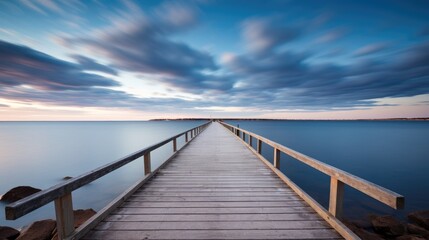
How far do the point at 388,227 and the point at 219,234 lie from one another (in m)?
7.79

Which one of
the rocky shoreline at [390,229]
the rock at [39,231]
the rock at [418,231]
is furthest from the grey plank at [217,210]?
the rock at [418,231]

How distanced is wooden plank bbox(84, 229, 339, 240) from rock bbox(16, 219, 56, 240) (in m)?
4.83

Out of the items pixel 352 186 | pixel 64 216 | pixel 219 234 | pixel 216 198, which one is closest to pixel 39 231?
pixel 64 216

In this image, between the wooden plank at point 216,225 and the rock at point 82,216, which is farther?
the rock at point 82,216

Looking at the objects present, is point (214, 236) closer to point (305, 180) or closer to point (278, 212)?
point (278, 212)

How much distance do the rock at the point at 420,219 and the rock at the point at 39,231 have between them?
1319cm

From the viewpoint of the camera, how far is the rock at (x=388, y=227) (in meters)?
6.73

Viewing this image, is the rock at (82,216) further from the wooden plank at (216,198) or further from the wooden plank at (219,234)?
the wooden plank at (219,234)

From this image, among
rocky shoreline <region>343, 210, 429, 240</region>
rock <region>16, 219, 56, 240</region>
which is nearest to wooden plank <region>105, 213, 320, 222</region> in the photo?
rock <region>16, 219, 56, 240</region>

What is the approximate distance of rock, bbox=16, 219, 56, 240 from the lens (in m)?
5.61

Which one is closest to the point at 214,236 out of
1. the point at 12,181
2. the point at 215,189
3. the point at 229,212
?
the point at 229,212

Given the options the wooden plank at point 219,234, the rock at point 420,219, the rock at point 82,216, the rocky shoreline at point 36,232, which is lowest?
the rock at point 420,219

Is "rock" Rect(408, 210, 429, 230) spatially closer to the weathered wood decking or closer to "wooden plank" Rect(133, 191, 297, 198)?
the weathered wood decking

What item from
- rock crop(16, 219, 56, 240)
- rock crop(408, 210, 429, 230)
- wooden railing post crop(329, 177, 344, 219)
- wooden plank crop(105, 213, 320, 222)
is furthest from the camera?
rock crop(408, 210, 429, 230)
